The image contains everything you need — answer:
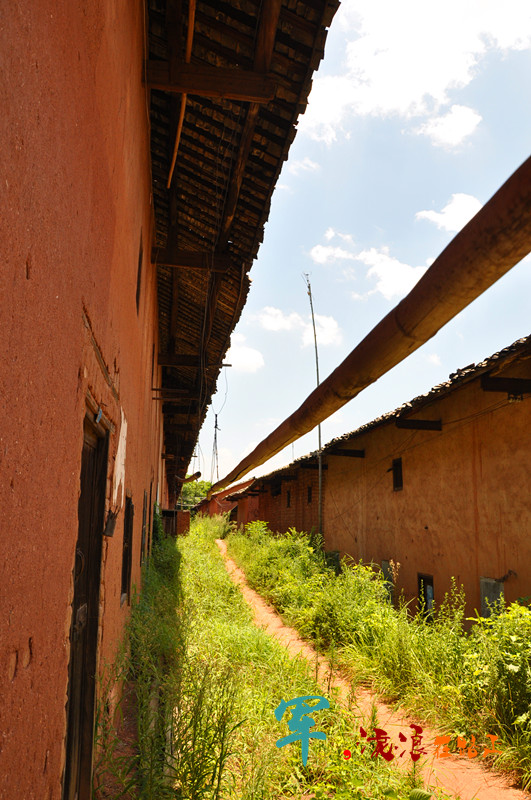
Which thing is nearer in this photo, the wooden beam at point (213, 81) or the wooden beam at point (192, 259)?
the wooden beam at point (213, 81)

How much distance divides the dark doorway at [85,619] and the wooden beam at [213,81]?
9.61 ft

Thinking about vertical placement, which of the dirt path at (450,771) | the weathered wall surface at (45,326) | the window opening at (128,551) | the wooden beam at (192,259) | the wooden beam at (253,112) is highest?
the wooden beam at (253,112)

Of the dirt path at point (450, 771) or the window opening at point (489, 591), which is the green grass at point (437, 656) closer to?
the dirt path at point (450, 771)

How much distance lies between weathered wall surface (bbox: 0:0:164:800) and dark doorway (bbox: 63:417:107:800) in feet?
2.16

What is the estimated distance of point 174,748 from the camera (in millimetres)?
3471

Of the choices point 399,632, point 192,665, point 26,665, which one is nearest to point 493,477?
point 399,632

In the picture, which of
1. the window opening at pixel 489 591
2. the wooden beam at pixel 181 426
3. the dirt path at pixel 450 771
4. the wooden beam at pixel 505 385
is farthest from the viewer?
the wooden beam at pixel 181 426

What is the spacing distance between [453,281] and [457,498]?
24.1 feet

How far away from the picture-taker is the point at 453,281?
158 cm

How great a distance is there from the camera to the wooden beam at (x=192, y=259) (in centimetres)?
741

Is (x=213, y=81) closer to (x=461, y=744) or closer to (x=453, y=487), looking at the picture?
(x=461, y=744)

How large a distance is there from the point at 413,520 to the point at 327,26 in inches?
300

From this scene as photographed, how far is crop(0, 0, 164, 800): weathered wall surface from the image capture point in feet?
4.12

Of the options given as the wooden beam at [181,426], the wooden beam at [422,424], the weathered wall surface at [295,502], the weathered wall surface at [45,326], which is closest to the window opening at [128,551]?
the weathered wall surface at [45,326]
